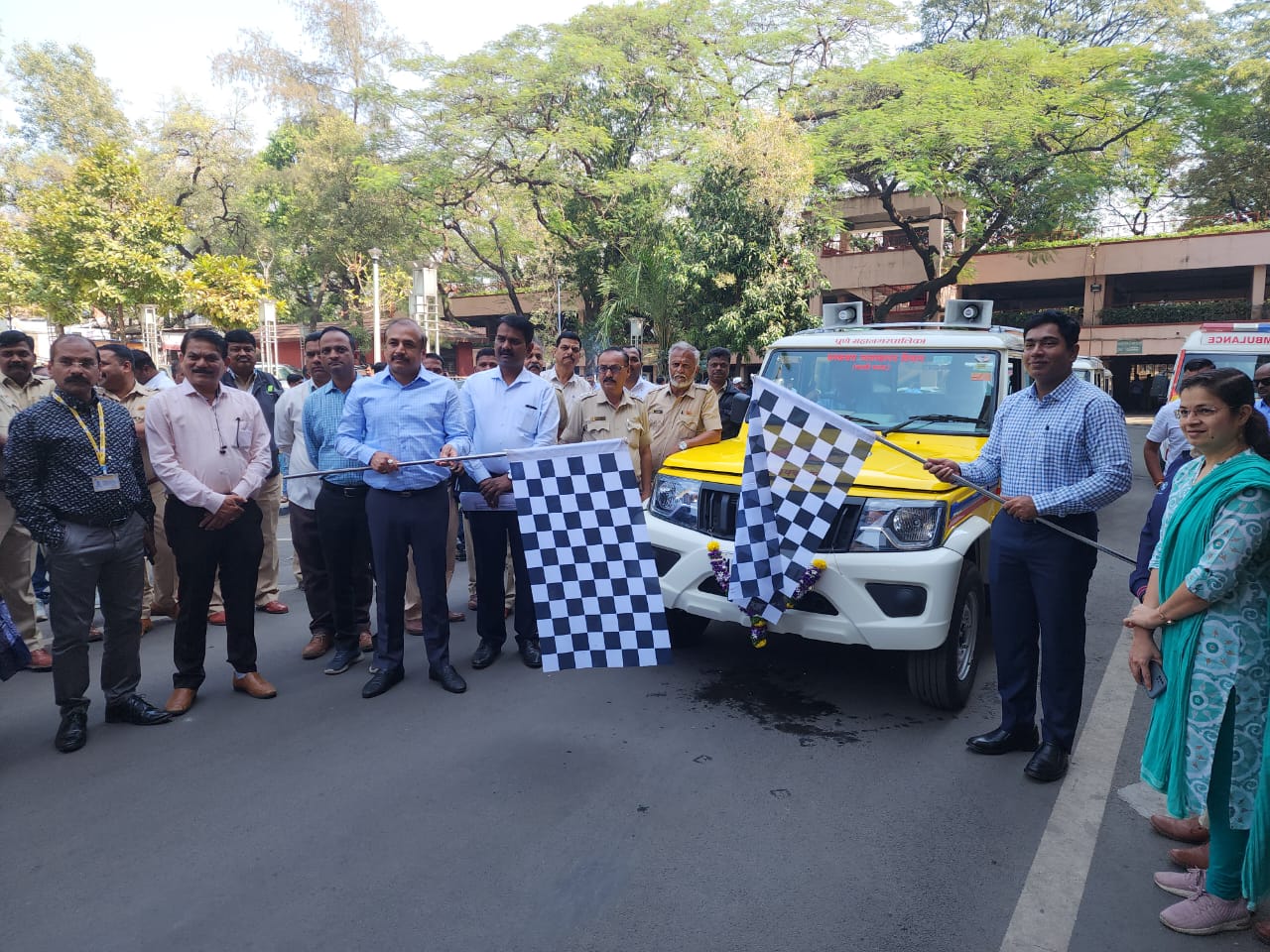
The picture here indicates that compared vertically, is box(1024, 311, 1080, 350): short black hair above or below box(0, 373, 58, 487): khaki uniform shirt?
above

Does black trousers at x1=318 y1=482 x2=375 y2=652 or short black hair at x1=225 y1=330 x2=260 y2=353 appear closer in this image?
black trousers at x1=318 y1=482 x2=375 y2=652

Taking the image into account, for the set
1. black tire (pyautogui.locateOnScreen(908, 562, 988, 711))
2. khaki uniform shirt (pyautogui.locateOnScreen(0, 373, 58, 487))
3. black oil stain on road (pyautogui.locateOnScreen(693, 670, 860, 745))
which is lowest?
black oil stain on road (pyautogui.locateOnScreen(693, 670, 860, 745))

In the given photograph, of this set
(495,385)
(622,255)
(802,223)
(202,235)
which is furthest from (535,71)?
(495,385)

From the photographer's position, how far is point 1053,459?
3.79 meters

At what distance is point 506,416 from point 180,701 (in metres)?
2.46

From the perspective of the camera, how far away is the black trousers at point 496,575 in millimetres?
5293

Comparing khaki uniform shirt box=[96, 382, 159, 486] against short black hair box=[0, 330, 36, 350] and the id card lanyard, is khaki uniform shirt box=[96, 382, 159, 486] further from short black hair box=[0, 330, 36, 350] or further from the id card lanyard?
the id card lanyard

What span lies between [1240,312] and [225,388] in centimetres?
3645

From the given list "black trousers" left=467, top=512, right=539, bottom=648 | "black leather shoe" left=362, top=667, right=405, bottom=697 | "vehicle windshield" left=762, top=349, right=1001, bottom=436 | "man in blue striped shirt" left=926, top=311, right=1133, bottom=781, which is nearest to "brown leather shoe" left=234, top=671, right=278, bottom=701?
"black leather shoe" left=362, top=667, right=405, bottom=697

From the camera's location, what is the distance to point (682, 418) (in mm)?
6535

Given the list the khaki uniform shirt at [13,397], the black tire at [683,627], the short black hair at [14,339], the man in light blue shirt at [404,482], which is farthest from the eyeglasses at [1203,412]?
the short black hair at [14,339]

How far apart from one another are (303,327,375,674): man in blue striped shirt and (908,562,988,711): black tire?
3.27 meters

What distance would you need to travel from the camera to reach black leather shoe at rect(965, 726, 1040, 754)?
4.05m

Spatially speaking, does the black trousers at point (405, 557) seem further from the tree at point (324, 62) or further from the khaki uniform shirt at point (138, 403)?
the tree at point (324, 62)
